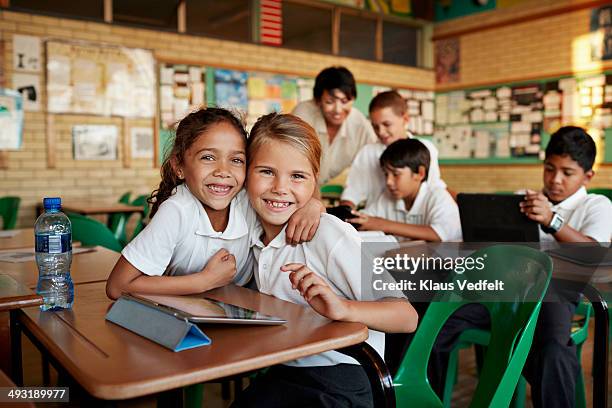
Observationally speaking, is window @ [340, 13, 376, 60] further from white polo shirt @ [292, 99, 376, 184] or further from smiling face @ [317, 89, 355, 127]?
smiling face @ [317, 89, 355, 127]

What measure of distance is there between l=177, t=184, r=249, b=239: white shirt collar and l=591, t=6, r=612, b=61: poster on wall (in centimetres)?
658

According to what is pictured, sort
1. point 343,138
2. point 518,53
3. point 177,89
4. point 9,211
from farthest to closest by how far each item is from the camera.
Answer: point 518,53 < point 177,89 < point 9,211 < point 343,138

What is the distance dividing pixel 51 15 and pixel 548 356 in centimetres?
534

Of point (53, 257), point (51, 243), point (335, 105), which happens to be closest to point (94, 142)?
point (335, 105)

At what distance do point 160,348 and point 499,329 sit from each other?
96cm

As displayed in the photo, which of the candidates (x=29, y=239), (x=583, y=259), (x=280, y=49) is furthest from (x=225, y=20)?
(x=583, y=259)

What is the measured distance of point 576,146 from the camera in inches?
95.0

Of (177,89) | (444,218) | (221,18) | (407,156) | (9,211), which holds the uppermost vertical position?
(221,18)

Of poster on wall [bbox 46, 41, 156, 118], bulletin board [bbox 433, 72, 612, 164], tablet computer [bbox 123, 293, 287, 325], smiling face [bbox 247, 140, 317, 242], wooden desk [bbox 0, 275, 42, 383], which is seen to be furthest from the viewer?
bulletin board [bbox 433, 72, 612, 164]

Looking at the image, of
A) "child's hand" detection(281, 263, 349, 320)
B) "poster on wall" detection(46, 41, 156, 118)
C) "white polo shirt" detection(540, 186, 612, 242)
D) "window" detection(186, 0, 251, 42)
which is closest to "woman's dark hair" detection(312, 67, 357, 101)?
"white polo shirt" detection(540, 186, 612, 242)

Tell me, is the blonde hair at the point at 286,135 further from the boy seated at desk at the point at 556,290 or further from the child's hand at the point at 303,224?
the boy seated at desk at the point at 556,290

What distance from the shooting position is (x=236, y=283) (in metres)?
1.69

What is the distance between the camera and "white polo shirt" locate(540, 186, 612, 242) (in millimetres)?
2270

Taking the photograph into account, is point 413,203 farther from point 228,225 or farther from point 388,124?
point 228,225
